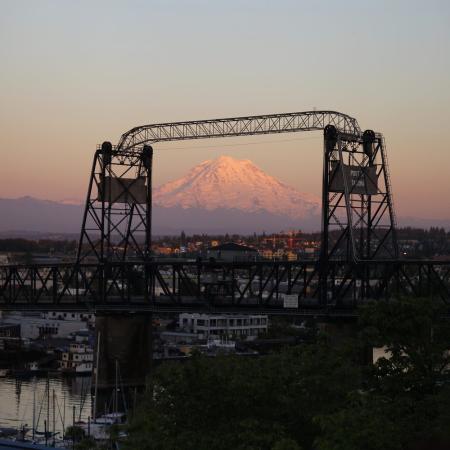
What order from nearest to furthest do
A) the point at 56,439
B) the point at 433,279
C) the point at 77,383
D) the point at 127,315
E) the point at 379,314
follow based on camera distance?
the point at 379,314, the point at 56,439, the point at 433,279, the point at 127,315, the point at 77,383

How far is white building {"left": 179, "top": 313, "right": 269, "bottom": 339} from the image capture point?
483 feet

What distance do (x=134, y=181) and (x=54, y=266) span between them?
27.0 feet

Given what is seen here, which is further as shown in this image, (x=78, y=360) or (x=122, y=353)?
(x=78, y=360)

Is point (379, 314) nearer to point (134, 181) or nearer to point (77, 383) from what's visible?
point (134, 181)

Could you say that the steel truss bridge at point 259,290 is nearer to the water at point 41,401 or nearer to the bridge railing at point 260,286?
the bridge railing at point 260,286

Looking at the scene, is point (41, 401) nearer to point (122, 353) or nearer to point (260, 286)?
point (122, 353)

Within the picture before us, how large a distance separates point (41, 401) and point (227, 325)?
71.1 meters

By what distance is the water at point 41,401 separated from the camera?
238ft

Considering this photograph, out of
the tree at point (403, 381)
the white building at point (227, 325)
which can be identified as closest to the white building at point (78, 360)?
the white building at point (227, 325)

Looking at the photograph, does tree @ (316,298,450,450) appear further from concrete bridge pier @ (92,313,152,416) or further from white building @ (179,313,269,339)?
white building @ (179,313,269,339)

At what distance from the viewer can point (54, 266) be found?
85.4 metres

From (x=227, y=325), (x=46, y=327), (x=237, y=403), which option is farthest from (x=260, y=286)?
(x=46, y=327)

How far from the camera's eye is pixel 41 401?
79188 mm

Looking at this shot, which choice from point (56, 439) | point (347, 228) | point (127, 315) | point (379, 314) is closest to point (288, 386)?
point (379, 314)
